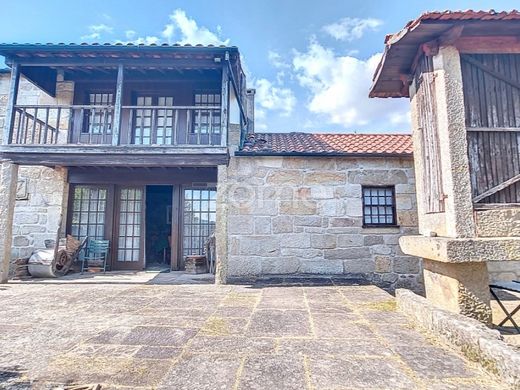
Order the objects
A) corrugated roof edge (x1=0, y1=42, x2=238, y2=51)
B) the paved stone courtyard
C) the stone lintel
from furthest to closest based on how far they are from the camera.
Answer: corrugated roof edge (x1=0, y1=42, x2=238, y2=51) < the stone lintel < the paved stone courtyard

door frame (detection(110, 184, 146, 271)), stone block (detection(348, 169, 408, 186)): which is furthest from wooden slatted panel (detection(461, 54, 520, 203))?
door frame (detection(110, 184, 146, 271))

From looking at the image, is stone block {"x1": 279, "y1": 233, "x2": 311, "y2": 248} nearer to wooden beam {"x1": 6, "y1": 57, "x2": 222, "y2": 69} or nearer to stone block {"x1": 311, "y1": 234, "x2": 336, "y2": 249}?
stone block {"x1": 311, "y1": 234, "x2": 336, "y2": 249}

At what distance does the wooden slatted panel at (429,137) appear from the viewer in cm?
342

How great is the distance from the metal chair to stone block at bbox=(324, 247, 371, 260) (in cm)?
551

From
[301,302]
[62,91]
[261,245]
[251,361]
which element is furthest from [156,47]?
[251,361]

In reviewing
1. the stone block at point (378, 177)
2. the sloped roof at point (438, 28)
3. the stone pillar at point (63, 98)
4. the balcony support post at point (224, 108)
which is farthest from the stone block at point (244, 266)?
the stone pillar at point (63, 98)

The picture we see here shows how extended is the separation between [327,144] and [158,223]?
22.5 ft

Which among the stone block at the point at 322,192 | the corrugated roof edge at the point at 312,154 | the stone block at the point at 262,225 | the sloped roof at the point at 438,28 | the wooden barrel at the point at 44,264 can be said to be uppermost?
the sloped roof at the point at 438,28

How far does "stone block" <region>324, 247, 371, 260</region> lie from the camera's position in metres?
6.06

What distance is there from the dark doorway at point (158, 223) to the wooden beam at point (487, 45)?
9083mm

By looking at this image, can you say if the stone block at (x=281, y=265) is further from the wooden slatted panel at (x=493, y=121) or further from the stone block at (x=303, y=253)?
the wooden slatted panel at (x=493, y=121)

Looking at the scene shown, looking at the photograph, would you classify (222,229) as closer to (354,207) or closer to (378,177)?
(354,207)

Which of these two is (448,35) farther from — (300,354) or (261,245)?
(261,245)

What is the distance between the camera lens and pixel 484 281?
9.64 feet
